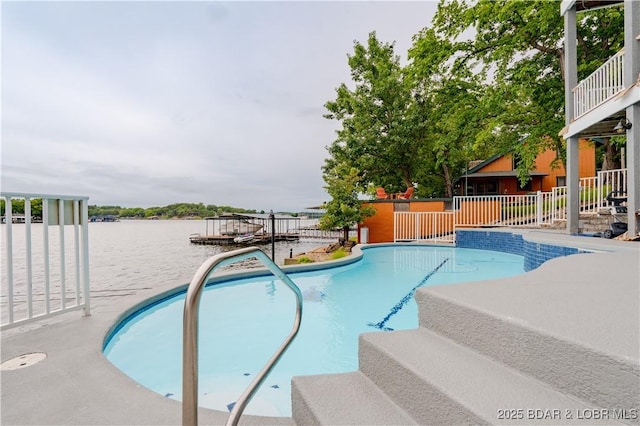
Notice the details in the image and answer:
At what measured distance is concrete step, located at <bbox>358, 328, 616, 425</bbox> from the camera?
977 mm

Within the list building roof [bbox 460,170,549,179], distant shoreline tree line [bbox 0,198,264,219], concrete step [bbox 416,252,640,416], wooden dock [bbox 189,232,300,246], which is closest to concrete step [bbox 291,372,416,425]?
concrete step [bbox 416,252,640,416]

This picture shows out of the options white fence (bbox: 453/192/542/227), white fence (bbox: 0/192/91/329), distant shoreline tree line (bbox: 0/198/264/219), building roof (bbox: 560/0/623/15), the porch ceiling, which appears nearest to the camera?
white fence (bbox: 0/192/91/329)

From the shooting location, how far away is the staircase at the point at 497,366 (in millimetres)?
981

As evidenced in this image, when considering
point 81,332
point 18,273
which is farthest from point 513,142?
point 18,273

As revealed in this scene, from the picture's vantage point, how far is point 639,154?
17.8 ft

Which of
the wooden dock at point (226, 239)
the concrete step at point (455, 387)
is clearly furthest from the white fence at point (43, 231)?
the wooden dock at point (226, 239)

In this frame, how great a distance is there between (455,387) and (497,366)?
1.02 ft

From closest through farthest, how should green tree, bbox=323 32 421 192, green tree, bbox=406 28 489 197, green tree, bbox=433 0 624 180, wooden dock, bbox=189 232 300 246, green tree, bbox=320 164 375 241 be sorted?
1. green tree, bbox=433 0 624 180
2. green tree, bbox=320 164 375 241
3. green tree, bbox=406 28 489 197
4. green tree, bbox=323 32 421 192
5. wooden dock, bbox=189 232 300 246

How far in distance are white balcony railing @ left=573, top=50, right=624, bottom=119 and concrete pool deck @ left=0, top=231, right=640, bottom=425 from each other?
6.53 metres

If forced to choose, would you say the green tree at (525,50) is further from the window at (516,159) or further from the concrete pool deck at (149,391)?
the concrete pool deck at (149,391)

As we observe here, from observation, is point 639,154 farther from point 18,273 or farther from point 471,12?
point 18,273

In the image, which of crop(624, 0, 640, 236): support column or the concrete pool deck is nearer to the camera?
the concrete pool deck

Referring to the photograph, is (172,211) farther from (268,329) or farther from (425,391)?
(425,391)

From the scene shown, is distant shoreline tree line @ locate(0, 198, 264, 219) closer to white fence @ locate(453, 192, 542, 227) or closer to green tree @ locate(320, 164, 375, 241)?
green tree @ locate(320, 164, 375, 241)
